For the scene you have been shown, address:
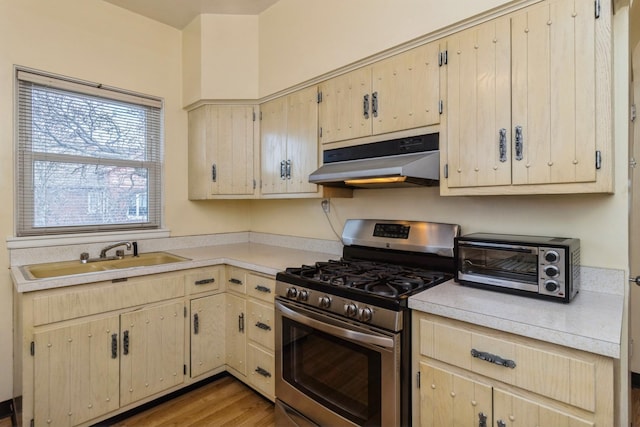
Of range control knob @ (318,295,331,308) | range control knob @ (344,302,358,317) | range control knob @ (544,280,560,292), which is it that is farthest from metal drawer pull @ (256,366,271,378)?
range control knob @ (544,280,560,292)

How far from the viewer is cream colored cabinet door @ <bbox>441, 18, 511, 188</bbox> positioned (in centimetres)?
152

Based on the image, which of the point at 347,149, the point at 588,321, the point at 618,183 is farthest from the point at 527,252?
the point at 347,149

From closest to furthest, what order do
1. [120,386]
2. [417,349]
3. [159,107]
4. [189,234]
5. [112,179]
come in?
1. [417,349]
2. [120,386]
3. [112,179]
4. [159,107]
5. [189,234]

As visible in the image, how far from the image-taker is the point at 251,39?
2.79m

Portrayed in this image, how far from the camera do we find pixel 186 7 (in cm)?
265

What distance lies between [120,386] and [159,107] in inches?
84.4

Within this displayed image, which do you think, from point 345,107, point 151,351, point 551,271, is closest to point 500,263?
point 551,271

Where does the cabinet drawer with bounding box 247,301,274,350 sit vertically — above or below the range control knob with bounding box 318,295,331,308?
below

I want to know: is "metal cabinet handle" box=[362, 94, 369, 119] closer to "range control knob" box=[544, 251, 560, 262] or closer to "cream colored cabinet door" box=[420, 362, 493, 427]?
"range control knob" box=[544, 251, 560, 262]

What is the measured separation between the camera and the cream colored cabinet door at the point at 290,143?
2.37 metres

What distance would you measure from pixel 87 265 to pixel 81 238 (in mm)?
214

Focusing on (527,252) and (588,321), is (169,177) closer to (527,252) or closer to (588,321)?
(527,252)

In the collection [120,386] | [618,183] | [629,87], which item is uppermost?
[629,87]

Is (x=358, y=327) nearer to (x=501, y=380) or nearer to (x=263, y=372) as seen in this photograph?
(x=501, y=380)
